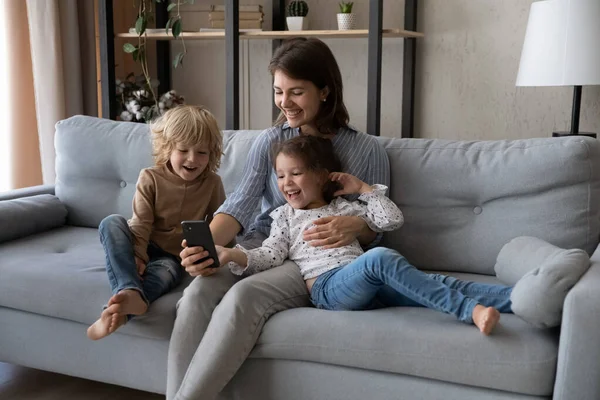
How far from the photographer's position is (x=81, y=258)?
86.4 inches

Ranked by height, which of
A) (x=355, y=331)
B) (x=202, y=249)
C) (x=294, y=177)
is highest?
(x=294, y=177)

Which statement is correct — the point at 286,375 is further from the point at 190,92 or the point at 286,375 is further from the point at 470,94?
the point at 190,92

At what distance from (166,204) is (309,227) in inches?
17.7

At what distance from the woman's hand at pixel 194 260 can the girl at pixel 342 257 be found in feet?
0.16

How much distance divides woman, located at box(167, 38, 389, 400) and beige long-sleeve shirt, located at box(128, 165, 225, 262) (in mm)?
106

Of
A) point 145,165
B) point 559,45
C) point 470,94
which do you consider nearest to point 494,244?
point 559,45

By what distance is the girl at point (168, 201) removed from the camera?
197cm

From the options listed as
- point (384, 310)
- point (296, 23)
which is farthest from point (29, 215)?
point (296, 23)

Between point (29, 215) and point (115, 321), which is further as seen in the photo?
point (29, 215)

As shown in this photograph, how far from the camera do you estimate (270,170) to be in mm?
2174

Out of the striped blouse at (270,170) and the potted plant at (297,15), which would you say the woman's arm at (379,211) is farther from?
the potted plant at (297,15)

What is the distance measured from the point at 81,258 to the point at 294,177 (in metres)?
0.72

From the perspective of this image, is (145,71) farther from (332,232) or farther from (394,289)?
(394,289)

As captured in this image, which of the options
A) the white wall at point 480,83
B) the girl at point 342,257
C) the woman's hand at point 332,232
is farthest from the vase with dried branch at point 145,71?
the woman's hand at point 332,232
